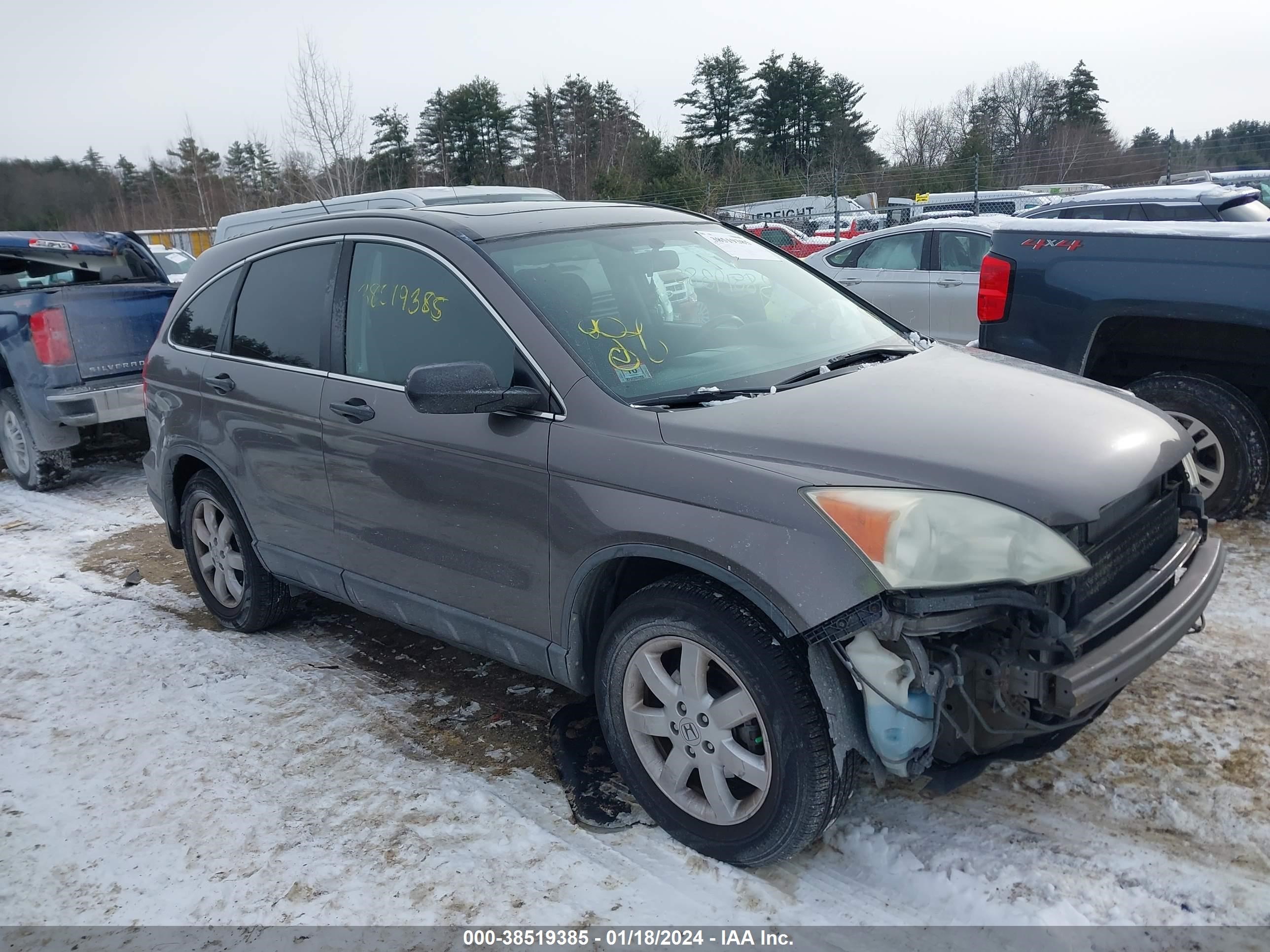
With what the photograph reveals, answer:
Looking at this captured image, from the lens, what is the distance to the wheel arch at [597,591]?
2.77 meters

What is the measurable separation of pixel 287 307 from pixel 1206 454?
4606 millimetres

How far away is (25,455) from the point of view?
811 centimetres

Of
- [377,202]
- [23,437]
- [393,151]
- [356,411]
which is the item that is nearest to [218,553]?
[356,411]

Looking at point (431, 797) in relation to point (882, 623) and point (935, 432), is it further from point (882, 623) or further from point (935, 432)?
point (935, 432)

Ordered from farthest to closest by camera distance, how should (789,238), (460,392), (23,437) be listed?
(789,238) → (23,437) → (460,392)

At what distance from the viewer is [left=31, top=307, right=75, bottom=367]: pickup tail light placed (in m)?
7.44

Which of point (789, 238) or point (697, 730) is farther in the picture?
point (789, 238)

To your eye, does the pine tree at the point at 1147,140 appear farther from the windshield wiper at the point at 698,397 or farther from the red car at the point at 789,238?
the windshield wiper at the point at 698,397

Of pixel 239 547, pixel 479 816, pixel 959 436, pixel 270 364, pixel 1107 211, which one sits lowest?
pixel 479 816

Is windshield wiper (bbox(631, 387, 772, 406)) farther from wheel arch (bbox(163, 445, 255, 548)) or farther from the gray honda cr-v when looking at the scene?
wheel arch (bbox(163, 445, 255, 548))

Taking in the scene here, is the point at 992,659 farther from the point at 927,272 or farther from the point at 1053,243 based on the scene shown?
the point at 927,272

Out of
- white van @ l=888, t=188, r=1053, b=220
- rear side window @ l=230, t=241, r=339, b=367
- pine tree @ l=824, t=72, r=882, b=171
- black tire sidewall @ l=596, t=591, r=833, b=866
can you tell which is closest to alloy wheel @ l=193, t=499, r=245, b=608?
rear side window @ l=230, t=241, r=339, b=367

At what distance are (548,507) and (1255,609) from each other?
3251 millimetres

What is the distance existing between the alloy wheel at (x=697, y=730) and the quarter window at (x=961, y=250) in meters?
7.76
